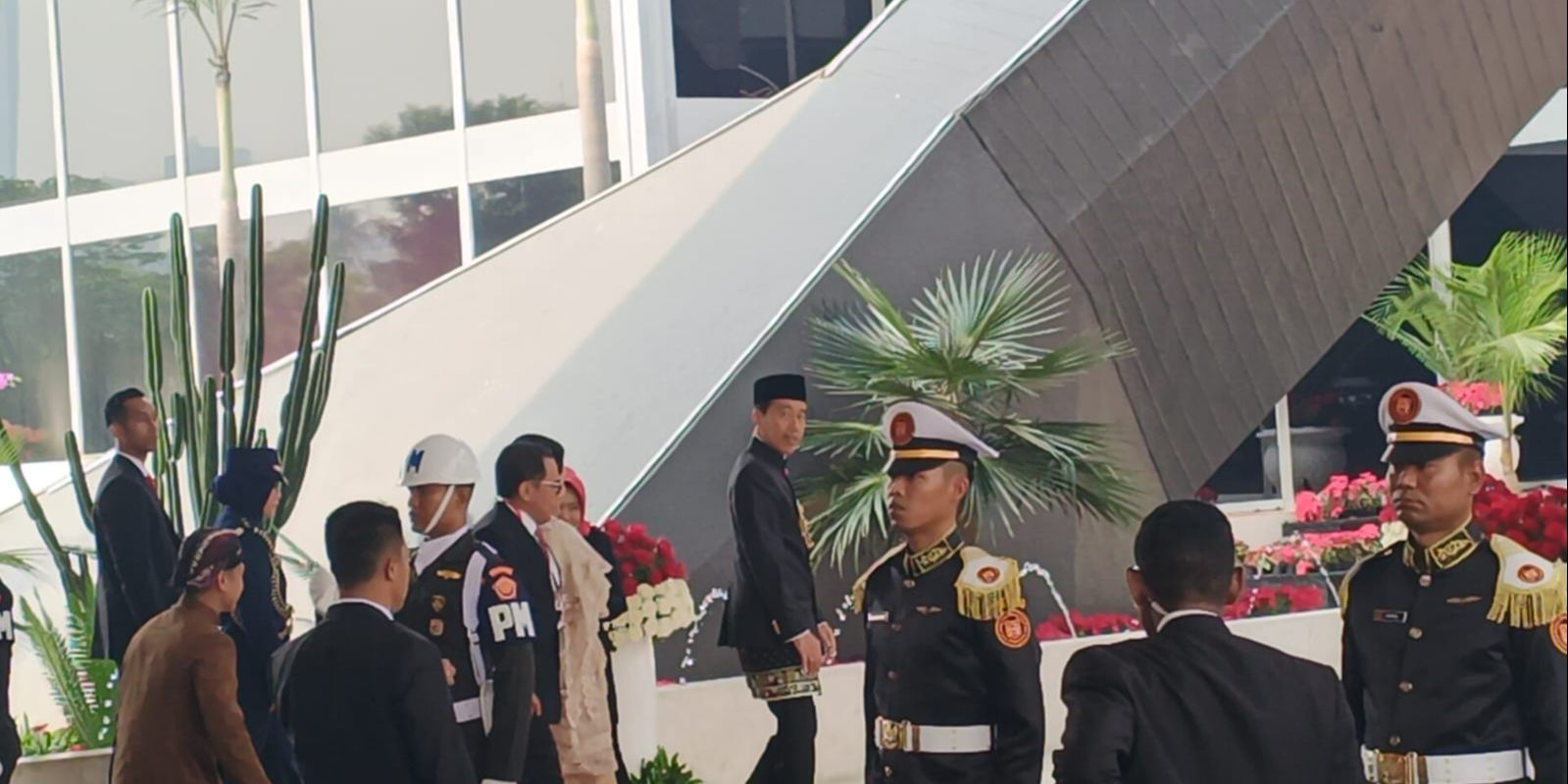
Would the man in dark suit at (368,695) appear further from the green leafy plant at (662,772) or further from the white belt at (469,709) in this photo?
the green leafy plant at (662,772)

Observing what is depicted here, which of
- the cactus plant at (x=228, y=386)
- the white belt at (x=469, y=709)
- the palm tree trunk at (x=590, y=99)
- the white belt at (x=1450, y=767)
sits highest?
the palm tree trunk at (x=590, y=99)

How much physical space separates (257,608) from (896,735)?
66.2 inches

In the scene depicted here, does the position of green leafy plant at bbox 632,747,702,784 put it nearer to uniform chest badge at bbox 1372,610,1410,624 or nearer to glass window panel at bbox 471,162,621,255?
glass window panel at bbox 471,162,621,255

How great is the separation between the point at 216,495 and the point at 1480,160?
232 inches

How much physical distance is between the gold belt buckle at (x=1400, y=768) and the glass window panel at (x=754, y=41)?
3217mm

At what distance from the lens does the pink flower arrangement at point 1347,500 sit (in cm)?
830

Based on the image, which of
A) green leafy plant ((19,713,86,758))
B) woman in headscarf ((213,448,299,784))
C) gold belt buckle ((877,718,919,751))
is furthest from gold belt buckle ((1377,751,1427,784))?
green leafy plant ((19,713,86,758))

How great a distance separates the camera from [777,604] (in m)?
5.28

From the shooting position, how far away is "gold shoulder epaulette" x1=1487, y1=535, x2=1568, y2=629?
11.8 ft

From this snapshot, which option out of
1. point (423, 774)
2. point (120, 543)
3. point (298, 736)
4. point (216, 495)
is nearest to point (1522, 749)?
point (423, 774)

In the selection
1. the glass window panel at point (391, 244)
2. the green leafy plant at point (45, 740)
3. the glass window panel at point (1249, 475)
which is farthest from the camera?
Answer: the glass window panel at point (1249, 475)

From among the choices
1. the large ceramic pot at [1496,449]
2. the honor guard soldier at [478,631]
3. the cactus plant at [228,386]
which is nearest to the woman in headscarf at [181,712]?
the honor guard soldier at [478,631]

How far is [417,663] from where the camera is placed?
330cm

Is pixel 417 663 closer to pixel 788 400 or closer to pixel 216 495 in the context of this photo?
pixel 216 495
